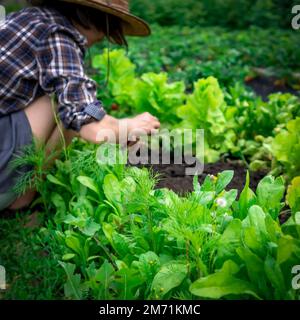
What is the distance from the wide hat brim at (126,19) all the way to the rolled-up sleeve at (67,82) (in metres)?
0.21

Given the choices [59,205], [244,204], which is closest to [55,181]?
[59,205]

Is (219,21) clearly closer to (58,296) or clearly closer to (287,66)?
(287,66)

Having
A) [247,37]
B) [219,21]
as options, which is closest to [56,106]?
[247,37]

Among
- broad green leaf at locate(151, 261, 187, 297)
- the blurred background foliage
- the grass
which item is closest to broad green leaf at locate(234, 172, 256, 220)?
broad green leaf at locate(151, 261, 187, 297)

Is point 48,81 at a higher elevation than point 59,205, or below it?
higher

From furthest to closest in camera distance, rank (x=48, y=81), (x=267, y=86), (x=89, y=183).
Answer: (x=267, y=86), (x=48, y=81), (x=89, y=183)

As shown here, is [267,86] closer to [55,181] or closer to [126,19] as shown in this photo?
[126,19]

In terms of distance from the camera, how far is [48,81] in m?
2.80

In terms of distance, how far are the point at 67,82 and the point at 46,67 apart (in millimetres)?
139

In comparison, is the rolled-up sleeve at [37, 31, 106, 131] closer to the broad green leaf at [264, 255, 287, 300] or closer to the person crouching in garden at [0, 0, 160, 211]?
the person crouching in garden at [0, 0, 160, 211]

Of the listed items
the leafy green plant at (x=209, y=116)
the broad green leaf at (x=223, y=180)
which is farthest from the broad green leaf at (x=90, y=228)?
the leafy green plant at (x=209, y=116)

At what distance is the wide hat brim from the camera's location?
2.92 metres
